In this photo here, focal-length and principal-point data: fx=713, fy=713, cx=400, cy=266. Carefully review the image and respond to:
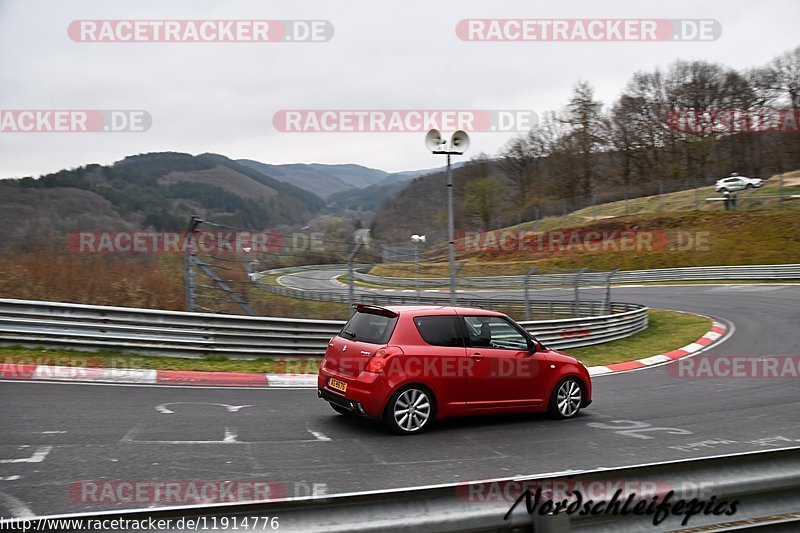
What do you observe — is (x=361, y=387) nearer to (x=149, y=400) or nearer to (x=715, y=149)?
(x=149, y=400)

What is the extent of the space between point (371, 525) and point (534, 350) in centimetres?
655

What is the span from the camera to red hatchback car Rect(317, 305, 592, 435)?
27.0ft

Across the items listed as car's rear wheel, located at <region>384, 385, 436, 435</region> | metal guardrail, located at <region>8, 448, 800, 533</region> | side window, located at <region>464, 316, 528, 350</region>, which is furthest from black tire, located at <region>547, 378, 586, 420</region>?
metal guardrail, located at <region>8, 448, 800, 533</region>

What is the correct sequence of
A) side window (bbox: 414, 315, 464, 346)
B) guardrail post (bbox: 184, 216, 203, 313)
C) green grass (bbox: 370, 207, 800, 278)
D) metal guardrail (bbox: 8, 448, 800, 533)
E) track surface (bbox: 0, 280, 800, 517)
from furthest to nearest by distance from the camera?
green grass (bbox: 370, 207, 800, 278)
guardrail post (bbox: 184, 216, 203, 313)
side window (bbox: 414, 315, 464, 346)
track surface (bbox: 0, 280, 800, 517)
metal guardrail (bbox: 8, 448, 800, 533)

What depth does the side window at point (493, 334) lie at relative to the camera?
9.05 meters

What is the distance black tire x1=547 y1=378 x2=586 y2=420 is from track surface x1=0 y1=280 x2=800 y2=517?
19 cm

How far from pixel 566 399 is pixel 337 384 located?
3.27m

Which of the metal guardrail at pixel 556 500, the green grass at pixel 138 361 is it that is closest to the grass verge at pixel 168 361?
the green grass at pixel 138 361

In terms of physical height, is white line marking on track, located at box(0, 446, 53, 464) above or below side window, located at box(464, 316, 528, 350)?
below

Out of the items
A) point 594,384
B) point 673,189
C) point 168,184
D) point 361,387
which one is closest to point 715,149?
point 673,189

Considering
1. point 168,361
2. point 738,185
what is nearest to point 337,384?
point 168,361

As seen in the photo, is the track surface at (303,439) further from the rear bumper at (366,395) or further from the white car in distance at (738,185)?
the white car in distance at (738,185)

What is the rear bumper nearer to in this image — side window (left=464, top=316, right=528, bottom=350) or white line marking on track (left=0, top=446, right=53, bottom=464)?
side window (left=464, top=316, right=528, bottom=350)

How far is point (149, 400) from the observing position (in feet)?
30.9
